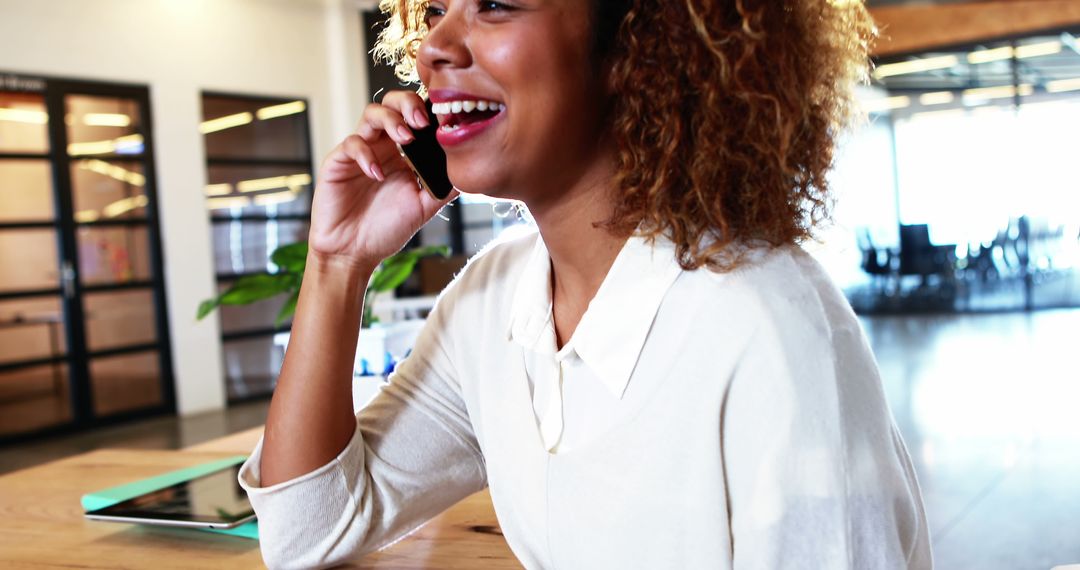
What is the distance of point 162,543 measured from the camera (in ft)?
4.05

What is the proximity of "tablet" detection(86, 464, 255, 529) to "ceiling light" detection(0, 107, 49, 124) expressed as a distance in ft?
19.9

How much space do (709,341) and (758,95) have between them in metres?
0.23

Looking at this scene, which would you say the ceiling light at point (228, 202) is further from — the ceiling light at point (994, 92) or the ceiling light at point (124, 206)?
the ceiling light at point (994, 92)

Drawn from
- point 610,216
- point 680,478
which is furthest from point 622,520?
point 610,216

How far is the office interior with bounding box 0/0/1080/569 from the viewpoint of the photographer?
6336 mm

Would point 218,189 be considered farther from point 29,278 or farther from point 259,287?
point 259,287

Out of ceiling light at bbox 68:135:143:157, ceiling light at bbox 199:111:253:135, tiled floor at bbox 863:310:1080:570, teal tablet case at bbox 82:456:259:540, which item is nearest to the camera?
teal tablet case at bbox 82:456:259:540

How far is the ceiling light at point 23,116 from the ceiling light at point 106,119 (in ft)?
1.04

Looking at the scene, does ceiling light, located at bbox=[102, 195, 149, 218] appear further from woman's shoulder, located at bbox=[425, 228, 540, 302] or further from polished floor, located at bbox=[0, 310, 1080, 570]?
woman's shoulder, located at bbox=[425, 228, 540, 302]

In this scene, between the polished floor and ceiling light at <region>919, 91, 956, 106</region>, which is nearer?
the polished floor

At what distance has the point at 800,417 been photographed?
2.62 feet

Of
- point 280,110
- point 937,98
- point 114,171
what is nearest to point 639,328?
point 114,171

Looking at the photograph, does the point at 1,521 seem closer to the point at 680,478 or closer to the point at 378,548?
the point at 378,548

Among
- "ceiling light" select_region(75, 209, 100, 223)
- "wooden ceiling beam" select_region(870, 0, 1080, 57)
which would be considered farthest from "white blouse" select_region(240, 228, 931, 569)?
"wooden ceiling beam" select_region(870, 0, 1080, 57)
